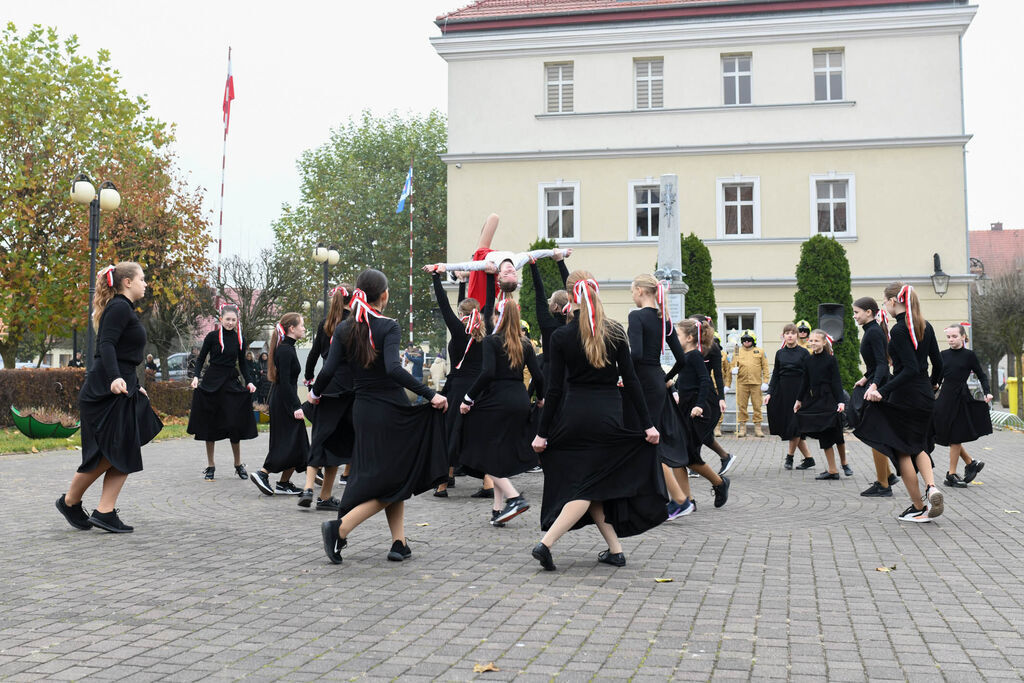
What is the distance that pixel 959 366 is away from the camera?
11.9 m

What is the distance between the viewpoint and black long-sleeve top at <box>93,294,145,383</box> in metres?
7.64

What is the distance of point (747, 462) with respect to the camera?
47.2 feet

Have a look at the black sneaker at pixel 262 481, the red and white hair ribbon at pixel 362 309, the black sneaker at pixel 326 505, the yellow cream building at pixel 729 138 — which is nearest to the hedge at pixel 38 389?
the black sneaker at pixel 262 481

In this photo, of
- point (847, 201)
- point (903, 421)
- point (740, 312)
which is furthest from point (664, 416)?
point (847, 201)

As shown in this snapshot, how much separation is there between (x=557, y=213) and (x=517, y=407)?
73.4ft

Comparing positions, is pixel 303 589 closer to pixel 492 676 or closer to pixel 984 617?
pixel 492 676

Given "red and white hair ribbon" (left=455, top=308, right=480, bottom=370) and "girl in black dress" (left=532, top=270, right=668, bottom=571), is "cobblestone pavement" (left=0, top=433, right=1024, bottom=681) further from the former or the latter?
"red and white hair ribbon" (left=455, top=308, right=480, bottom=370)

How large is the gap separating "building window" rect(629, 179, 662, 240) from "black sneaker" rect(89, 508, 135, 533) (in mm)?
23494

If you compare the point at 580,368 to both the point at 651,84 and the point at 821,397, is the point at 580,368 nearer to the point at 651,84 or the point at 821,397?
the point at 821,397

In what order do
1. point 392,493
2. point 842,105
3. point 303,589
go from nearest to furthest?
point 303,589 < point 392,493 < point 842,105

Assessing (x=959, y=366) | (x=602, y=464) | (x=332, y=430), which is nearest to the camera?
(x=602, y=464)

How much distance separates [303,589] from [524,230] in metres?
25.2

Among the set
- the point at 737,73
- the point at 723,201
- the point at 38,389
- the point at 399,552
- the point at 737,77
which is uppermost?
the point at 737,73

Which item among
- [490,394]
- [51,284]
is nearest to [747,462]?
[490,394]
